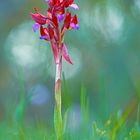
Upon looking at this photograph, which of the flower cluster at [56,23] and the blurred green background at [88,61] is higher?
the flower cluster at [56,23]

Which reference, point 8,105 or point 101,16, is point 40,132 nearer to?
point 8,105

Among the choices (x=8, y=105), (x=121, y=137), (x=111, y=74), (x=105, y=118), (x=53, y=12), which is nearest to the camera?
(x=53, y=12)

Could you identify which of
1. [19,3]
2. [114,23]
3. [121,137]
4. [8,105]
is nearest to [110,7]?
[114,23]

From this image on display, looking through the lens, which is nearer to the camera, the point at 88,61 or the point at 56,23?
the point at 56,23

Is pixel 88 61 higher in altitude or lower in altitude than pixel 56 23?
lower

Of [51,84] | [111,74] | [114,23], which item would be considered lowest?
[51,84]

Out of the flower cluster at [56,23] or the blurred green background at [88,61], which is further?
the blurred green background at [88,61]

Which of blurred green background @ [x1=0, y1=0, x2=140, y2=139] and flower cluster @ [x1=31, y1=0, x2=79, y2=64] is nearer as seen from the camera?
flower cluster @ [x1=31, y1=0, x2=79, y2=64]

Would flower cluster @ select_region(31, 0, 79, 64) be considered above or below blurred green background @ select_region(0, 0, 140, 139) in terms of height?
above
